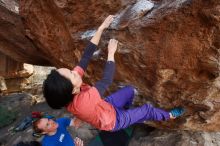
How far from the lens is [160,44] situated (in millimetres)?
3830

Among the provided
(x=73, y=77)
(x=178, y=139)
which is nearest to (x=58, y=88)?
(x=73, y=77)

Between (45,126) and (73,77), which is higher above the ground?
(73,77)

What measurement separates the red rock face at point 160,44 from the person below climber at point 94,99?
0.68 feet

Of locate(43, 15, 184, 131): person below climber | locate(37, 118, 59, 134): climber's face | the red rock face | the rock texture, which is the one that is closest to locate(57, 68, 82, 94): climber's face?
locate(43, 15, 184, 131): person below climber

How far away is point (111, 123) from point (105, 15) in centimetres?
137

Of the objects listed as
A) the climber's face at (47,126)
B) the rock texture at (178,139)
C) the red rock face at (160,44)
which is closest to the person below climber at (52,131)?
the climber's face at (47,126)

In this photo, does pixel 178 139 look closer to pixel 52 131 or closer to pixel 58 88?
pixel 52 131

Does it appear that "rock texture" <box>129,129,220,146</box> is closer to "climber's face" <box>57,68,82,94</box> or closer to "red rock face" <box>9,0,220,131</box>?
"red rock face" <box>9,0,220,131</box>

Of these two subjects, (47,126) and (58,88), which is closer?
(58,88)

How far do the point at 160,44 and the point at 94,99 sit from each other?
0.98 m

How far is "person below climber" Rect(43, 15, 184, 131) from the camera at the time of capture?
318 cm

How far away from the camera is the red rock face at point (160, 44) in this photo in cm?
356

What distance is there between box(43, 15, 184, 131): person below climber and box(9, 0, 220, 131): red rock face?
21 centimetres

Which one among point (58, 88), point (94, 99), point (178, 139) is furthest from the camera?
point (178, 139)
